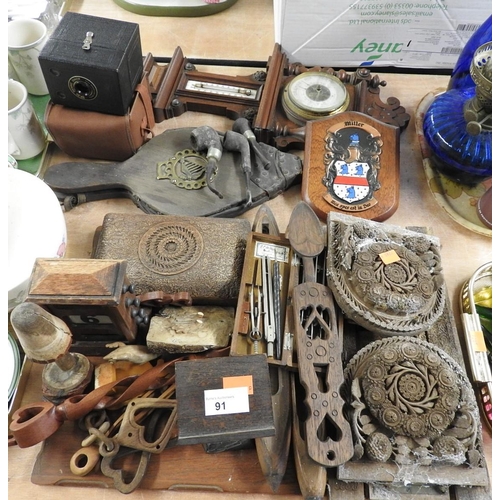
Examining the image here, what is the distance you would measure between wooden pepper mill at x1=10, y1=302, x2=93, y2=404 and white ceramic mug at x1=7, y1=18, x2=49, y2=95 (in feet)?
3.72

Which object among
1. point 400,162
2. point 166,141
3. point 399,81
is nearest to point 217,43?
point 166,141

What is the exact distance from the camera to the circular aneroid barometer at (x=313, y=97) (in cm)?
169

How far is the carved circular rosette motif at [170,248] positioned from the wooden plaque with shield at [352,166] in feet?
1.44

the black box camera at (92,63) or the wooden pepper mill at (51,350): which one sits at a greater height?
the black box camera at (92,63)

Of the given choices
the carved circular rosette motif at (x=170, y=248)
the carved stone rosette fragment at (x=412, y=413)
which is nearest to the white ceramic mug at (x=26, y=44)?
the carved circular rosette motif at (x=170, y=248)

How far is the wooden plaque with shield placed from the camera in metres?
1.52

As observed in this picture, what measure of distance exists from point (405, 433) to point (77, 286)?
0.82 m

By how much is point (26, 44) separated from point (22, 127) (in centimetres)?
41

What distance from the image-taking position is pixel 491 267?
1400 millimetres

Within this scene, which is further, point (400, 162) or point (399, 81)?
point (399, 81)

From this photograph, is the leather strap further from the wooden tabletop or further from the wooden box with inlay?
the wooden box with inlay

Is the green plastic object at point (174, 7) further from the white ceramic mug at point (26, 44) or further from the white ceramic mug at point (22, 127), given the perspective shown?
the white ceramic mug at point (22, 127)

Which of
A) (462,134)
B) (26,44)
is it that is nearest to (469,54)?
(462,134)
